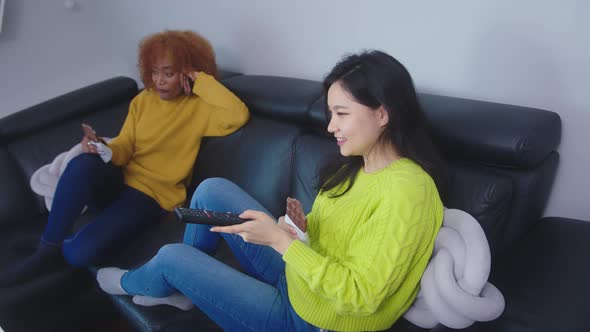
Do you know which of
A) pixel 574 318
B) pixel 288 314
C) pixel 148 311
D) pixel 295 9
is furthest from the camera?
pixel 295 9

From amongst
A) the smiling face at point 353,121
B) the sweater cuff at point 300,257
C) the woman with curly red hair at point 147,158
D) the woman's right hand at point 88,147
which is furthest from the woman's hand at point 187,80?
the sweater cuff at point 300,257

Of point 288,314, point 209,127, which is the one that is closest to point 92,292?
point 209,127

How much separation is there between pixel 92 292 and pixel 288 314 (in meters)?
0.92

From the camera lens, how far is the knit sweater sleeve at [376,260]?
0.96 meters

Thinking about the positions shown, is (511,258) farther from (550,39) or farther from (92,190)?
(92,190)

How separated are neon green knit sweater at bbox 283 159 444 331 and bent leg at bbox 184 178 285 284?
17 centimetres

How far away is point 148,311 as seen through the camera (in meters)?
1.39

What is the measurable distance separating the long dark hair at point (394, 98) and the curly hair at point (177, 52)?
837 mm

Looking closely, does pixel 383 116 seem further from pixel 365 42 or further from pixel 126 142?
pixel 126 142

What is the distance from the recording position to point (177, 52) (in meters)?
1.82

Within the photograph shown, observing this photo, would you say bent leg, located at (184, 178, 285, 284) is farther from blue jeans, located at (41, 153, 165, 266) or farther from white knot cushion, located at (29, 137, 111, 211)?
white knot cushion, located at (29, 137, 111, 211)

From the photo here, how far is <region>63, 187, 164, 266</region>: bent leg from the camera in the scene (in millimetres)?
1608

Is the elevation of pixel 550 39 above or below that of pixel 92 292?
above

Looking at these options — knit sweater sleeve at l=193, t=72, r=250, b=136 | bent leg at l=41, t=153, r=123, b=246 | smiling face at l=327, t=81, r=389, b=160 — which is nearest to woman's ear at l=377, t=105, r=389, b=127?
smiling face at l=327, t=81, r=389, b=160
